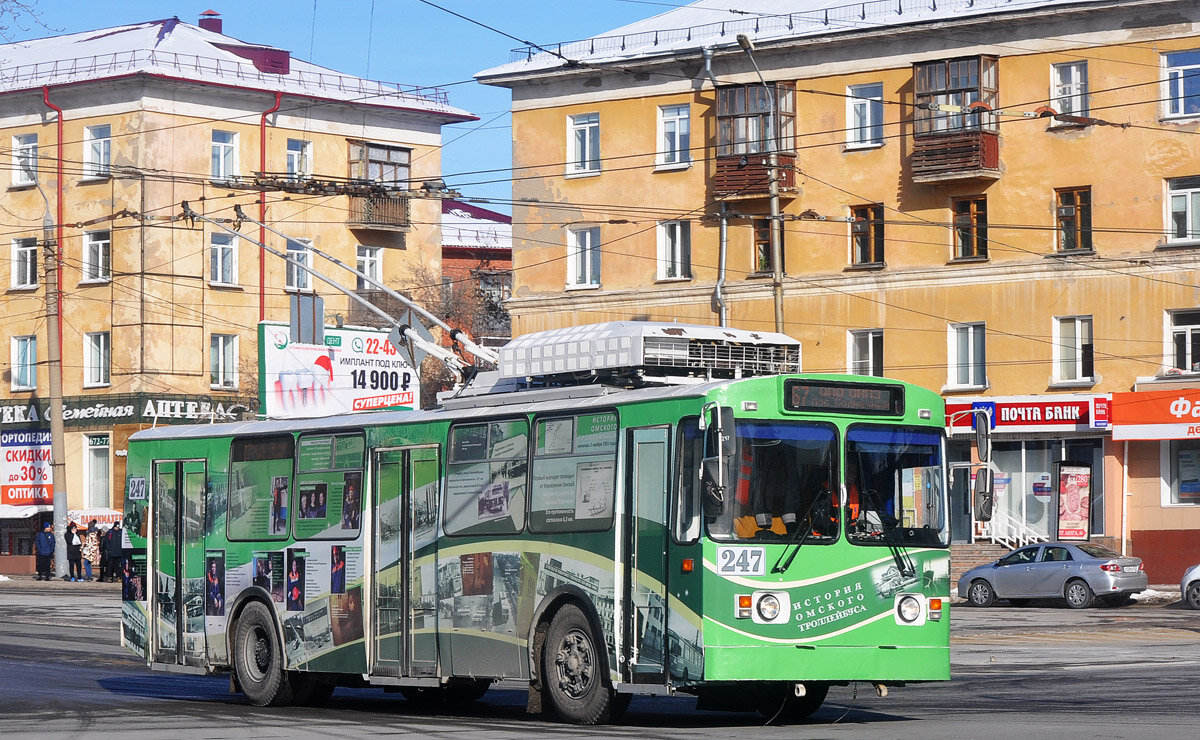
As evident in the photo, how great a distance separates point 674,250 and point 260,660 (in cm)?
2982

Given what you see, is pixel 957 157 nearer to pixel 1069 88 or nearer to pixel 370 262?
pixel 1069 88

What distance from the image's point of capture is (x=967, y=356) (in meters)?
42.7

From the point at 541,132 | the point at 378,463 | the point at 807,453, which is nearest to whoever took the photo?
the point at 807,453

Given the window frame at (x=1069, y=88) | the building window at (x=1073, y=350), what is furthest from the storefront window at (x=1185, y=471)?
the window frame at (x=1069, y=88)

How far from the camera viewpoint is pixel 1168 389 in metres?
39.8

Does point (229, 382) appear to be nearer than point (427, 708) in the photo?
No

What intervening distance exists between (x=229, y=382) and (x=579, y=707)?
4524cm

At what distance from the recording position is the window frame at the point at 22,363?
58.2 meters

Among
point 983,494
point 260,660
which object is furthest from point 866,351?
point 983,494

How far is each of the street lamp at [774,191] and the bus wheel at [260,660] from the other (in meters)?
20.6

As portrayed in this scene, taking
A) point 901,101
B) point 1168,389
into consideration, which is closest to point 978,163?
point 901,101

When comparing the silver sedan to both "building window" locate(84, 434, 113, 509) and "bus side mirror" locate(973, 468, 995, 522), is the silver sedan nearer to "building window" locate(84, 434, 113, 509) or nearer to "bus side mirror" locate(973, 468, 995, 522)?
"bus side mirror" locate(973, 468, 995, 522)

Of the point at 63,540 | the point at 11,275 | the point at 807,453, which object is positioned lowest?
the point at 63,540

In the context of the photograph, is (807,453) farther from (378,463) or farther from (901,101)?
(901,101)
